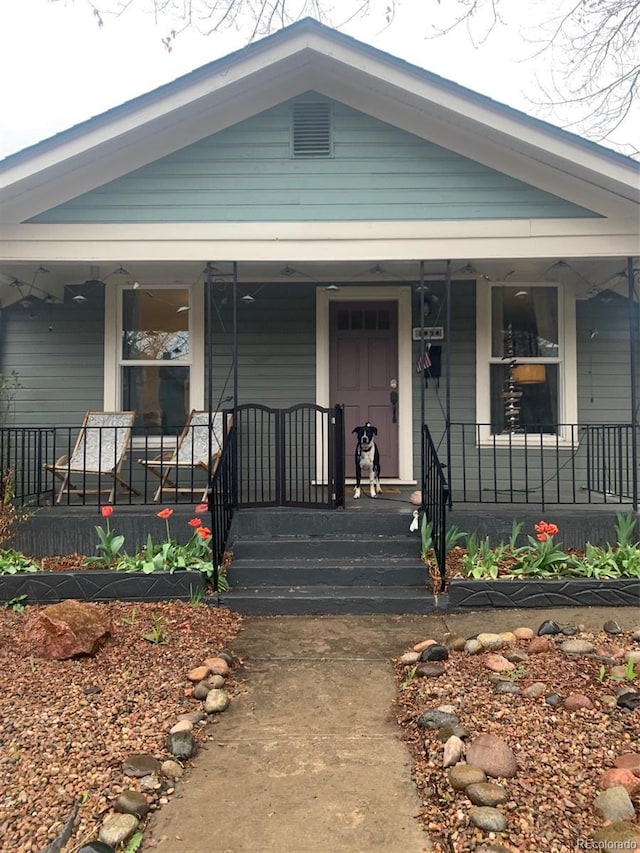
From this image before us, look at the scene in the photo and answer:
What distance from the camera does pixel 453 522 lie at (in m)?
5.37

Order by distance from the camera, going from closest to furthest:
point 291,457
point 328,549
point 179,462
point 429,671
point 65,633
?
1. point 429,671
2. point 65,633
3. point 328,549
4. point 179,462
5. point 291,457

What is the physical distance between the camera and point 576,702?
2.86 m

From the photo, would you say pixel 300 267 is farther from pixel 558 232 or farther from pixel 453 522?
pixel 453 522

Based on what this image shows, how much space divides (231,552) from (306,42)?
4.61 metres

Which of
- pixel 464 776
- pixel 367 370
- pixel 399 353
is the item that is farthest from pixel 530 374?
pixel 464 776

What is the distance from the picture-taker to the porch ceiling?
20.4 ft

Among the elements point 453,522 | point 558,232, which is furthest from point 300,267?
point 453,522

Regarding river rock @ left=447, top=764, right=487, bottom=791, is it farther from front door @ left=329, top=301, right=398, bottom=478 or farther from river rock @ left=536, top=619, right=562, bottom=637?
front door @ left=329, top=301, right=398, bottom=478

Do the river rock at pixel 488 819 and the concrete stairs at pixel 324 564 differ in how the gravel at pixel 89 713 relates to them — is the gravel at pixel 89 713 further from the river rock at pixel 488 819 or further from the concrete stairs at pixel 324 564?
the river rock at pixel 488 819

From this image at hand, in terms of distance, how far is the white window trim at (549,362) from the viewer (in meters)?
6.72

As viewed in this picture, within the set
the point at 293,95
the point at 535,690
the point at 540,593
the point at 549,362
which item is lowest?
the point at 535,690

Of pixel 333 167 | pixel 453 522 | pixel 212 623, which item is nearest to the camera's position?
pixel 212 623

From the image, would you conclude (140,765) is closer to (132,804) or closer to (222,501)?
(132,804)

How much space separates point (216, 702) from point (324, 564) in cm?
193
